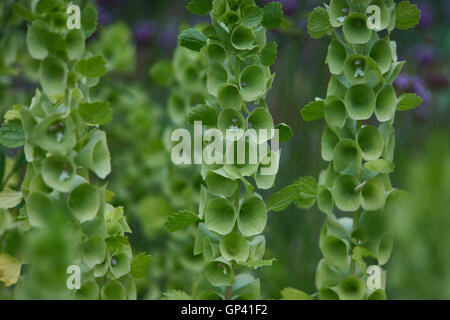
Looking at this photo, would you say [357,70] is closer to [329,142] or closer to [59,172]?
[329,142]

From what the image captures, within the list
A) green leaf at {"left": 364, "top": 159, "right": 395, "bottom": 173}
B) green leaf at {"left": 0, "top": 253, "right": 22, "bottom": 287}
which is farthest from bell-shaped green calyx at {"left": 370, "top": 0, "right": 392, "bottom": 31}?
green leaf at {"left": 0, "top": 253, "right": 22, "bottom": 287}

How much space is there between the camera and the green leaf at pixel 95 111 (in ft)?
1.26

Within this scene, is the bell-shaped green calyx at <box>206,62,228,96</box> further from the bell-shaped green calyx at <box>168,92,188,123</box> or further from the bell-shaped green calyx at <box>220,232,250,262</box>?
the bell-shaped green calyx at <box>168,92,188,123</box>

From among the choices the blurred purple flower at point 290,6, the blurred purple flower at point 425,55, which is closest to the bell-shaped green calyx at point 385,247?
the blurred purple flower at point 290,6

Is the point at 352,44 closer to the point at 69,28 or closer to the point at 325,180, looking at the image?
the point at 325,180

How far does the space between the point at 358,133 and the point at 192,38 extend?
0.49ft

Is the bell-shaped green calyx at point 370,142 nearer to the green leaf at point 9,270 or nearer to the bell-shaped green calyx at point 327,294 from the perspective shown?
the bell-shaped green calyx at point 327,294

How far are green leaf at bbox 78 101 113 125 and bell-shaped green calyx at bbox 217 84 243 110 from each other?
0.09 metres

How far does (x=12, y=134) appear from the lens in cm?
39

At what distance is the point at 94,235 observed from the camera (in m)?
0.39

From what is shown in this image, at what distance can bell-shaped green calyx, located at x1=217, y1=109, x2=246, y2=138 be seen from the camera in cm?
43

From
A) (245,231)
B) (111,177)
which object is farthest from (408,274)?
(111,177)

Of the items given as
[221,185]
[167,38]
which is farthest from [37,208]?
[167,38]

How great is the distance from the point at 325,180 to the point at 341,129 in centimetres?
4
